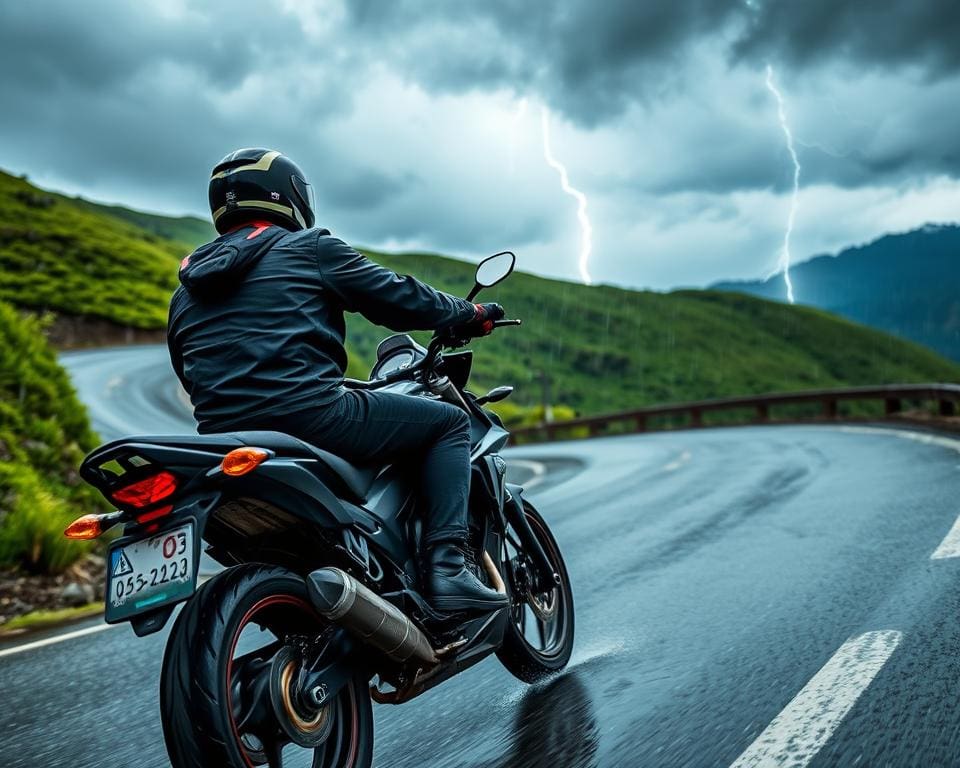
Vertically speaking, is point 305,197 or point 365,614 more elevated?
point 305,197

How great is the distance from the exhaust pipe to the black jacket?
0.56 m

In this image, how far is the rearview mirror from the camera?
3625mm

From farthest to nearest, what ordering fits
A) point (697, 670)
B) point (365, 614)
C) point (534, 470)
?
1. point (534, 470)
2. point (697, 670)
3. point (365, 614)

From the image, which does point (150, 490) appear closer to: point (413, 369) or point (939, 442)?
point (413, 369)

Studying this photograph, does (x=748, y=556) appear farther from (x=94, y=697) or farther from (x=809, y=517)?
(x=94, y=697)

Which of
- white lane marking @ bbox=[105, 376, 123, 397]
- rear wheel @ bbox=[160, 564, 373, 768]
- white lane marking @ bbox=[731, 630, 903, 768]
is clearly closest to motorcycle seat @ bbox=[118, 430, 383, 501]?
rear wheel @ bbox=[160, 564, 373, 768]

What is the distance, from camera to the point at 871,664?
11.3 feet

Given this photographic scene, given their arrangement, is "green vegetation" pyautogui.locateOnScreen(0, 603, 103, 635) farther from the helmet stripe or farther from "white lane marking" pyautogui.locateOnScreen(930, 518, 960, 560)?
Result: "white lane marking" pyautogui.locateOnScreen(930, 518, 960, 560)

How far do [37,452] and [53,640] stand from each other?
14.0ft

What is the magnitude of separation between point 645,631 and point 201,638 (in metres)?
2.65

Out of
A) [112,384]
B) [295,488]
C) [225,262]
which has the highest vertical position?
[225,262]

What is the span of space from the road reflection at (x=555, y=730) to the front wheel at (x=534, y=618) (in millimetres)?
114

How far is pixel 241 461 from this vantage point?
7.80 ft

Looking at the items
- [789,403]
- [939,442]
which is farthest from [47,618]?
[789,403]
